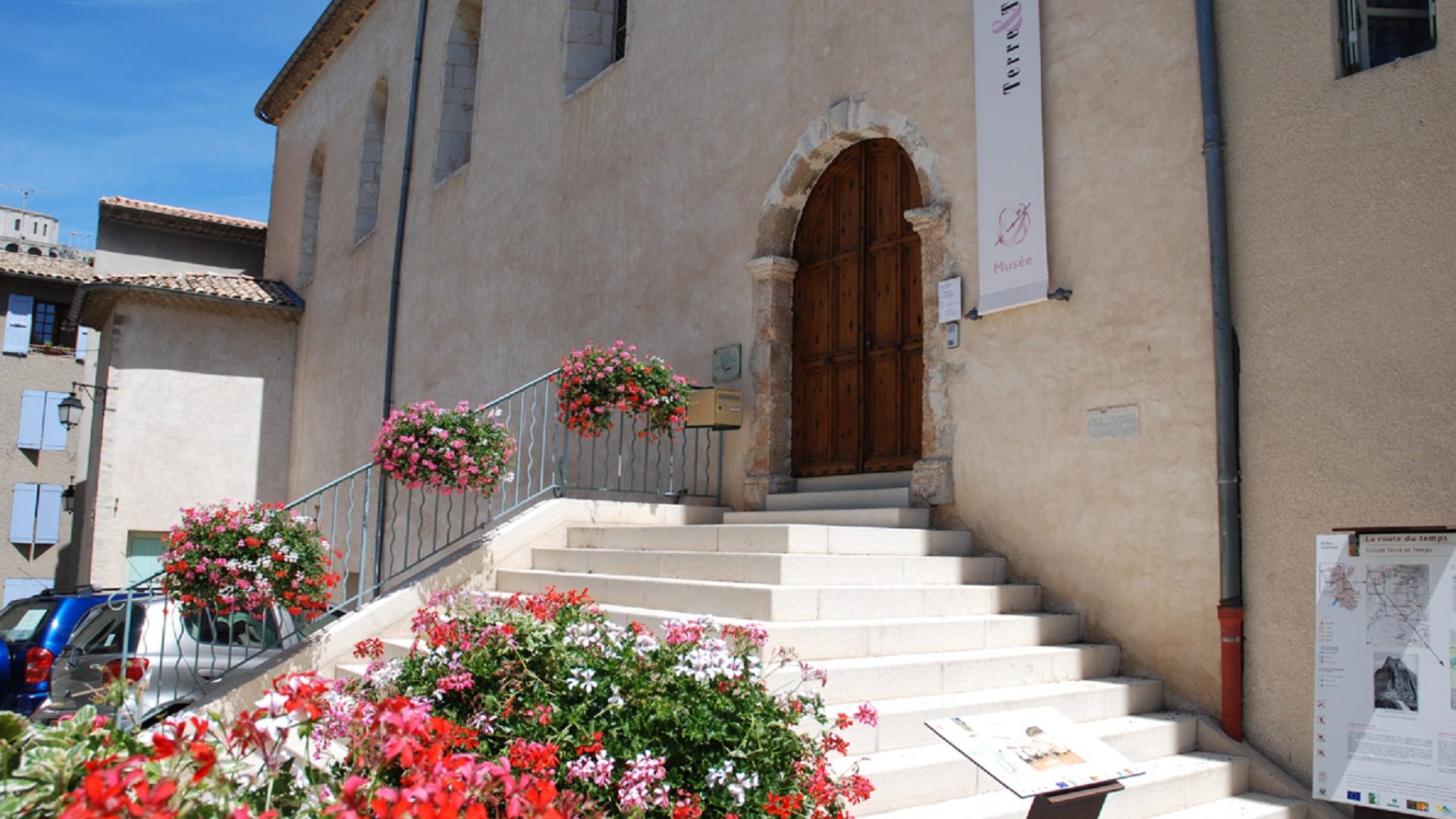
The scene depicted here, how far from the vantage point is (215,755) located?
200 centimetres

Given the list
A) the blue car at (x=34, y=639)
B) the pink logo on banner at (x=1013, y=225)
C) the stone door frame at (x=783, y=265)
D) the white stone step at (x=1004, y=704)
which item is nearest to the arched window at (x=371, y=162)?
the blue car at (x=34, y=639)

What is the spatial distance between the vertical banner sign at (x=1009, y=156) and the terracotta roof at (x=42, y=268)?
19.8m

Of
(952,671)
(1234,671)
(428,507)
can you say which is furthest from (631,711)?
(428,507)

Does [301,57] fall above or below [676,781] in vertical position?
above

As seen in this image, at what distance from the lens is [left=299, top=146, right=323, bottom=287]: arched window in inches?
754

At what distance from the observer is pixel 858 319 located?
787 centimetres

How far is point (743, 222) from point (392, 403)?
23.8ft

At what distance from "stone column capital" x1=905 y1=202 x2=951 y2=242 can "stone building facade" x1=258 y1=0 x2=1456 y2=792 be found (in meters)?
0.02

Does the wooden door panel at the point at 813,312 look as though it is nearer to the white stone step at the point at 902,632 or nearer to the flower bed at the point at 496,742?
the white stone step at the point at 902,632

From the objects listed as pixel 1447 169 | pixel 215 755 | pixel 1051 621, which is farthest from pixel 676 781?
pixel 1447 169

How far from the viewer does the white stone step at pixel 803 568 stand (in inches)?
219

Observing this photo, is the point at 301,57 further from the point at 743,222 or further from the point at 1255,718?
the point at 1255,718

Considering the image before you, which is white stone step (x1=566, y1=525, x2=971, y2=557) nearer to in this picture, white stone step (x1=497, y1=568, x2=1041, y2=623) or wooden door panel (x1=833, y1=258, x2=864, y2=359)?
white stone step (x1=497, y1=568, x2=1041, y2=623)

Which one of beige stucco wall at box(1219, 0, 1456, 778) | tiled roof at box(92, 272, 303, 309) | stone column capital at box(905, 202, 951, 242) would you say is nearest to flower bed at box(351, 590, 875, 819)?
beige stucco wall at box(1219, 0, 1456, 778)
